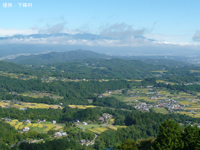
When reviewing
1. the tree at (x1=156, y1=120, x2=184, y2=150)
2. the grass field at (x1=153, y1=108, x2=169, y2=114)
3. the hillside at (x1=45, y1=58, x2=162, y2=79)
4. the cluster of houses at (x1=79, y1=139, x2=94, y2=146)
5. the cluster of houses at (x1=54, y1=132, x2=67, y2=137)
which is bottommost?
the grass field at (x1=153, y1=108, x2=169, y2=114)

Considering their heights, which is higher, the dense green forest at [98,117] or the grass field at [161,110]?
the dense green forest at [98,117]

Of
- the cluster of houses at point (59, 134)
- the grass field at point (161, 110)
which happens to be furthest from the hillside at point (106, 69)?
the cluster of houses at point (59, 134)

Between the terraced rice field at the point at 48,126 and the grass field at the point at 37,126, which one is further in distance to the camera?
the terraced rice field at the point at 48,126

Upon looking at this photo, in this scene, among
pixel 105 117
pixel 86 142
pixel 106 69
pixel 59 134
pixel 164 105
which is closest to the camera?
pixel 86 142

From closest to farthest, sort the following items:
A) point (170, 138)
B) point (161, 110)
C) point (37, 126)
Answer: point (170, 138), point (37, 126), point (161, 110)

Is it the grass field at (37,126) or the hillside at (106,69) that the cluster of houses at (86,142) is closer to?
the grass field at (37,126)

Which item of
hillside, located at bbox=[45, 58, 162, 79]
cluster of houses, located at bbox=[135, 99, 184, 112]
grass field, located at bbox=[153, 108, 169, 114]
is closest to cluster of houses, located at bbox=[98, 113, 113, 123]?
cluster of houses, located at bbox=[135, 99, 184, 112]

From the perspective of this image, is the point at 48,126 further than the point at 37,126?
Yes

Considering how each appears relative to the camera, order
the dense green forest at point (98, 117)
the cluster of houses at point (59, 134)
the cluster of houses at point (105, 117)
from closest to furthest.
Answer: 1. the dense green forest at point (98, 117)
2. the cluster of houses at point (59, 134)
3. the cluster of houses at point (105, 117)

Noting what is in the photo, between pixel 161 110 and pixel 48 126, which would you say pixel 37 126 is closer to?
pixel 48 126

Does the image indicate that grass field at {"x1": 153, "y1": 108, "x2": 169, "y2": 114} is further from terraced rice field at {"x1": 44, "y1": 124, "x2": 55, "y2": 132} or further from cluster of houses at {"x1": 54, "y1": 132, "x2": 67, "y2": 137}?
cluster of houses at {"x1": 54, "y1": 132, "x2": 67, "y2": 137}

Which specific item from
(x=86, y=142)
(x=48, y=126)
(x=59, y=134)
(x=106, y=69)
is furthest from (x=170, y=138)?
(x=106, y=69)
